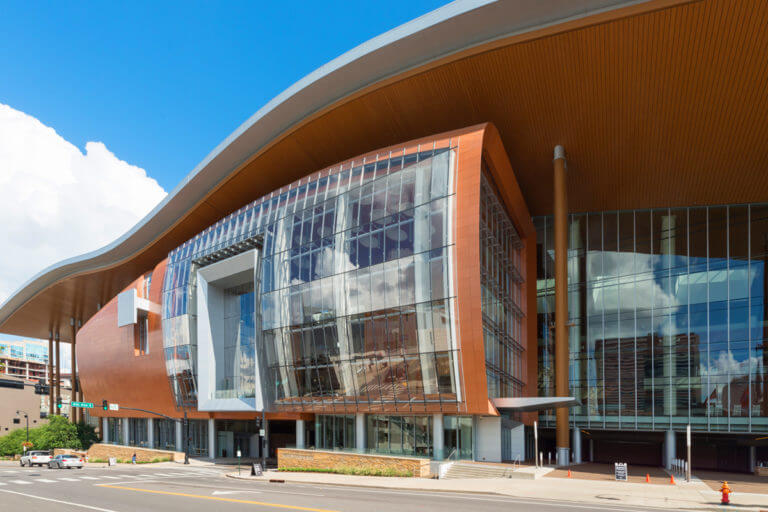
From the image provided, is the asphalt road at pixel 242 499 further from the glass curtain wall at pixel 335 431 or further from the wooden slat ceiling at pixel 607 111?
the wooden slat ceiling at pixel 607 111

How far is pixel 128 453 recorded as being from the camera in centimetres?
6022

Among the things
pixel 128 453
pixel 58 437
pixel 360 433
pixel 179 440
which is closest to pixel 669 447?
pixel 360 433

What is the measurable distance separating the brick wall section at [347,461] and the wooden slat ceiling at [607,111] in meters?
20.7

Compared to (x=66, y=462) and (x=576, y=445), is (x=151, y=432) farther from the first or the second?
(x=576, y=445)

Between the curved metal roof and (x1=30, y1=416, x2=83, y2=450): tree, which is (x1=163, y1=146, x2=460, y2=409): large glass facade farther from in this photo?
(x1=30, y1=416, x2=83, y2=450): tree

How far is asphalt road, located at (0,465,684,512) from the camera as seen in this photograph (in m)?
20.3

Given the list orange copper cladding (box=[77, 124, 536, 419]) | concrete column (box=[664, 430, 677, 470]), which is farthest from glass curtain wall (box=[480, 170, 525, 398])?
concrete column (box=[664, 430, 677, 470])

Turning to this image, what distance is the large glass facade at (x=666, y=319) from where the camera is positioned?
1633 inches

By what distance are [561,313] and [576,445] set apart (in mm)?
11843

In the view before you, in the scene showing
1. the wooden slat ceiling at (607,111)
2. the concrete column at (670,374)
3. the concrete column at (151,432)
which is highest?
the wooden slat ceiling at (607,111)

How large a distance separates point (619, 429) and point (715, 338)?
9321mm

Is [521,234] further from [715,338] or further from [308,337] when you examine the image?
[308,337]

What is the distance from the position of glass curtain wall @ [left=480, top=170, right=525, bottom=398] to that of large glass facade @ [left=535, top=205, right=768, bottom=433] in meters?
5.12

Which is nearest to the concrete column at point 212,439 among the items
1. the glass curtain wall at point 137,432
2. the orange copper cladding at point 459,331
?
→ the orange copper cladding at point 459,331
